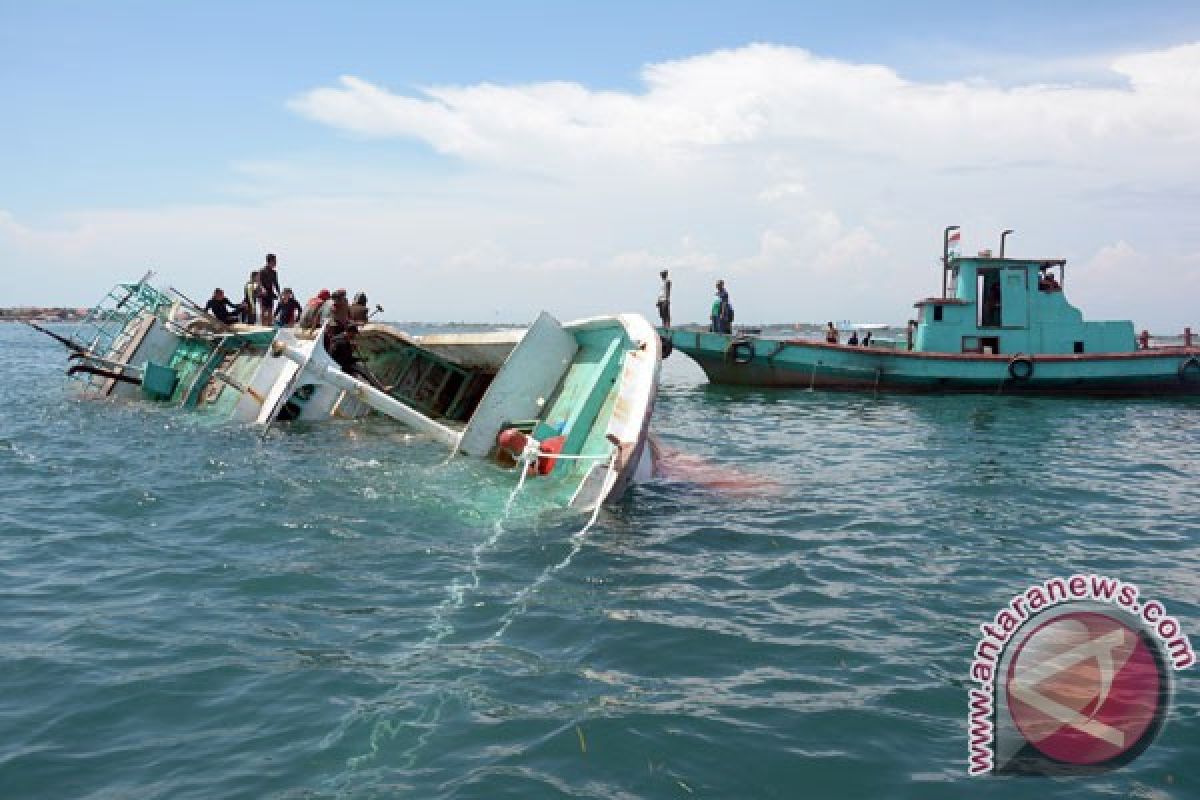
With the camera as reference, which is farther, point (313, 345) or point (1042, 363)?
point (1042, 363)

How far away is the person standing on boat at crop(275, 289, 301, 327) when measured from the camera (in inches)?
874

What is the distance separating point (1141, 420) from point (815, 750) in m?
17.8

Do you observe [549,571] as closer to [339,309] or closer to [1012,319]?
[339,309]

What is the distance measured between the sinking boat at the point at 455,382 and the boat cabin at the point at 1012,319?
13588mm

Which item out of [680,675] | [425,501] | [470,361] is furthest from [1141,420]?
[680,675]

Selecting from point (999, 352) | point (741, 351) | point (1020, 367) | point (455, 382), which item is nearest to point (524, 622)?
point (455, 382)

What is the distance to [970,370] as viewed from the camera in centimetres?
2320

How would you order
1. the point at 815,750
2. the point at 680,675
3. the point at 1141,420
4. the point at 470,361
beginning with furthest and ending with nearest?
the point at 1141,420, the point at 470,361, the point at 680,675, the point at 815,750

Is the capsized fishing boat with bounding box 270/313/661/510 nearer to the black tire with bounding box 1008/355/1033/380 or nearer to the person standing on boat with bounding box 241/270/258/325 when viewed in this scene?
the person standing on boat with bounding box 241/270/258/325

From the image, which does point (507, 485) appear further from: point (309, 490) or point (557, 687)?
point (557, 687)

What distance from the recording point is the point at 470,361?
1670 cm

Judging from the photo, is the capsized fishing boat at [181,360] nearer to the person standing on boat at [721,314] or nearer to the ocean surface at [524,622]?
the ocean surface at [524,622]

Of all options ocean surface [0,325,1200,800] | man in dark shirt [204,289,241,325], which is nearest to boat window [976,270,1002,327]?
ocean surface [0,325,1200,800]

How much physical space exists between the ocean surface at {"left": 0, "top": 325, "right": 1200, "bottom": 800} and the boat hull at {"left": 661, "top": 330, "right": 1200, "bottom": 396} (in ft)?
36.2
